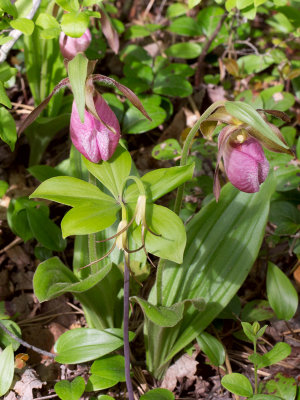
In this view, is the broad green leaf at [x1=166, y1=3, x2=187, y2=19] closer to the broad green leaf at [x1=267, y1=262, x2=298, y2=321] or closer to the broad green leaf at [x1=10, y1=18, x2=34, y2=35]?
the broad green leaf at [x1=10, y1=18, x2=34, y2=35]

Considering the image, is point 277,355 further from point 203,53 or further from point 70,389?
point 203,53

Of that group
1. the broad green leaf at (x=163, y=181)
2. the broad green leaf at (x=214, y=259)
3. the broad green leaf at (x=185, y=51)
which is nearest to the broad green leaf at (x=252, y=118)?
the broad green leaf at (x=163, y=181)

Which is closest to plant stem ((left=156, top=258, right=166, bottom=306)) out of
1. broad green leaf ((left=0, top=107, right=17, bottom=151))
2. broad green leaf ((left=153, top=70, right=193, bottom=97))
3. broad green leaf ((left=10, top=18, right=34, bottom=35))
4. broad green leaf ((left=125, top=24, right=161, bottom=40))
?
broad green leaf ((left=0, top=107, right=17, bottom=151))

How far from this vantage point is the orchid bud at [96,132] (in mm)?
1299

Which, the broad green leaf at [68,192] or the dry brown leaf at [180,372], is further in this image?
the dry brown leaf at [180,372]

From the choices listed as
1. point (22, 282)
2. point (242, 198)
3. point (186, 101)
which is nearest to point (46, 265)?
point (22, 282)

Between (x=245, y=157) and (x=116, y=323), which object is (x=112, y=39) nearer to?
(x=245, y=157)

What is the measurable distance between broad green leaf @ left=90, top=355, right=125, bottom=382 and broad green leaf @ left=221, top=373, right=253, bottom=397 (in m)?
0.36

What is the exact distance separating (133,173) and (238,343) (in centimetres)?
86

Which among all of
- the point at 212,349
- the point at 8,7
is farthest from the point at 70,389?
the point at 8,7

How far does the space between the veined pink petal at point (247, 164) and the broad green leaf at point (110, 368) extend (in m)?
0.79

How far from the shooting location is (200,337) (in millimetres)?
1698

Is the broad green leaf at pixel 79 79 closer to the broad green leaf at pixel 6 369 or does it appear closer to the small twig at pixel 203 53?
the broad green leaf at pixel 6 369

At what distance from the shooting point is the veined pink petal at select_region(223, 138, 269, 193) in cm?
126
